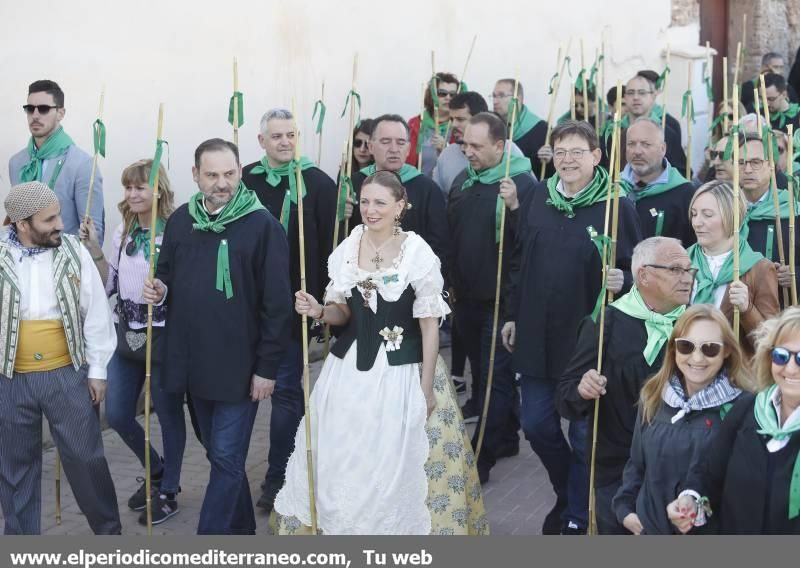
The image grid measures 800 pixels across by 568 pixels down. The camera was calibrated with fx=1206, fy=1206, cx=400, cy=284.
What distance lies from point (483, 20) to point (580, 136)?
602 cm

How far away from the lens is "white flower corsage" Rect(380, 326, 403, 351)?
16.4ft

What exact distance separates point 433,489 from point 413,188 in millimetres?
2091

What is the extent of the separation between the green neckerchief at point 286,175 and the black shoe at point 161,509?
1.49 meters

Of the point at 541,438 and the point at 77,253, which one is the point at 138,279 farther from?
the point at 541,438

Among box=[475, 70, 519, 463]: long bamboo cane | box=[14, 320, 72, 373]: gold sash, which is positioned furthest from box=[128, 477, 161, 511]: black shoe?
box=[475, 70, 519, 463]: long bamboo cane

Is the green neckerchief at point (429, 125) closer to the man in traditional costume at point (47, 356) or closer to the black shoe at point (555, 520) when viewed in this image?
the black shoe at point (555, 520)

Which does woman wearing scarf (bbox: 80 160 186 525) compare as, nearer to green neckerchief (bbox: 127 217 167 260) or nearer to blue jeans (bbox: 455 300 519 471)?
green neckerchief (bbox: 127 217 167 260)

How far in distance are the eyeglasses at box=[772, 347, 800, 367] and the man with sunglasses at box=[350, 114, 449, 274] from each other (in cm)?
312

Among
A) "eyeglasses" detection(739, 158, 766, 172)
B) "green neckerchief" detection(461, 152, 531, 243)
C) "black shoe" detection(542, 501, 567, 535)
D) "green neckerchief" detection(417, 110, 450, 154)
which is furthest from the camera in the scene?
"green neckerchief" detection(417, 110, 450, 154)

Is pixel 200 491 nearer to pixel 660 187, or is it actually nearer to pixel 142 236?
pixel 142 236

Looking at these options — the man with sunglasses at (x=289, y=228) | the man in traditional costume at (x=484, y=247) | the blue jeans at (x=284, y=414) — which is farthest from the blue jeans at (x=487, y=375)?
the blue jeans at (x=284, y=414)

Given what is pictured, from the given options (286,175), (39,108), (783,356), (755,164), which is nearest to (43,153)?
(39,108)

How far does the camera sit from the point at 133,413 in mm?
6047

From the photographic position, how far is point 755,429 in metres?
3.50
